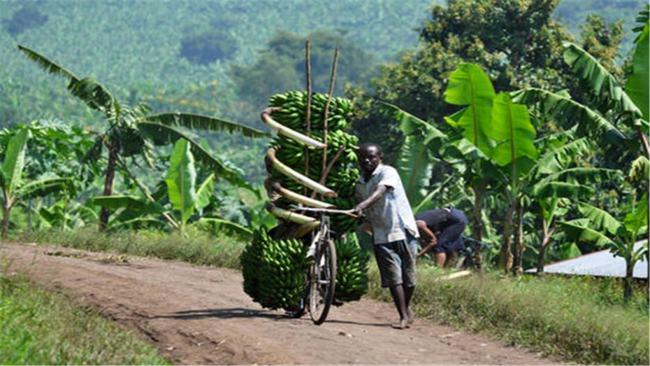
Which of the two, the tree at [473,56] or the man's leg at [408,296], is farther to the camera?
the tree at [473,56]

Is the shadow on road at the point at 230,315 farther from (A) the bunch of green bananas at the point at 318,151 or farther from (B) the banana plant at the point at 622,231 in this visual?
(B) the banana plant at the point at 622,231

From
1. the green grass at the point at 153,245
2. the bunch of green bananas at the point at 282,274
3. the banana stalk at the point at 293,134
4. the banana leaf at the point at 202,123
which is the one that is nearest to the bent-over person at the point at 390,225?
the banana stalk at the point at 293,134

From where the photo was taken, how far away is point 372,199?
1209 centimetres

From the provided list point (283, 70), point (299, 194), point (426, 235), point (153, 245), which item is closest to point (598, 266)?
point (426, 235)

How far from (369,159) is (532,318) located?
2111 mm

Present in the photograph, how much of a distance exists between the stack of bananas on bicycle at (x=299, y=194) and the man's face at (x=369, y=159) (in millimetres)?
364

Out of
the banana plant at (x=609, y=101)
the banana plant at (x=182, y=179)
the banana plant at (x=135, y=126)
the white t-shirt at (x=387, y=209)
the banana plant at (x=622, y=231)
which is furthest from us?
the banana plant at (x=135, y=126)

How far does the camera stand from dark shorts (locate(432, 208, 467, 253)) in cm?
1916

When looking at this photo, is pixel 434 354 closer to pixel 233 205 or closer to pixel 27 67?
pixel 233 205

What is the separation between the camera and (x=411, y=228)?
12.6 meters

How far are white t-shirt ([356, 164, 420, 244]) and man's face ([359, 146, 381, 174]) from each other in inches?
2.2

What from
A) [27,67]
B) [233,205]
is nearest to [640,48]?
[233,205]

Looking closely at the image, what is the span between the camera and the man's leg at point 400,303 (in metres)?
12.5

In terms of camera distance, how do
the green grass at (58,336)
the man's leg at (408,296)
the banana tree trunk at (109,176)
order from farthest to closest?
the banana tree trunk at (109,176) < the man's leg at (408,296) < the green grass at (58,336)
